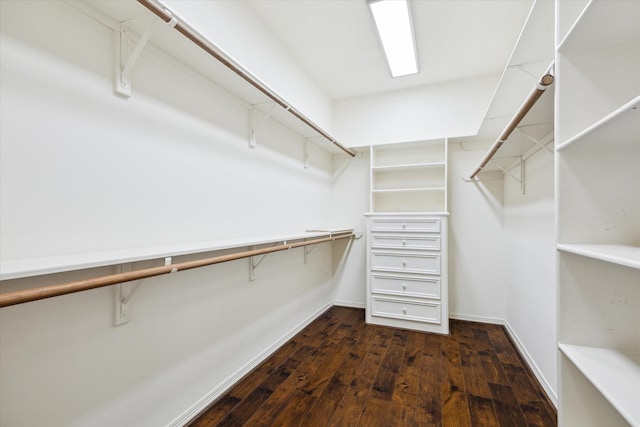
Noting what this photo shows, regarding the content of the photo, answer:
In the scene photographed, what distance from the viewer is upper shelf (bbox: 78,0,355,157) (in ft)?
3.59

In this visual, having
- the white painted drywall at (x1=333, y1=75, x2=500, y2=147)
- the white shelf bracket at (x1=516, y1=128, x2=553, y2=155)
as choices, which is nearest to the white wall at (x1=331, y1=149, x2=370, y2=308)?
the white painted drywall at (x1=333, y1=75, x2=500, y2=147)

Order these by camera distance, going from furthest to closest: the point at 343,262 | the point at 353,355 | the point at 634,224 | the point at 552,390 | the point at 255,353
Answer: the point at 343,262 → the point at 353,355 → the point at 255,353 → the point at 552,390 → the point at 634,224

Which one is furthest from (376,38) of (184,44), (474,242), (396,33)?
(474,242)

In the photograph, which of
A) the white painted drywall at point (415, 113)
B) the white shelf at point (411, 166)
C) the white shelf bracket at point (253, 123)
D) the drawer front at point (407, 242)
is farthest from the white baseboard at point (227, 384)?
the white painted drywall at point (415, 113)

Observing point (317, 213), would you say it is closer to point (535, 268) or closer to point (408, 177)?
point (408, 177)

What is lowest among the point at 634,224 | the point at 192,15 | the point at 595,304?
the point at 595,304

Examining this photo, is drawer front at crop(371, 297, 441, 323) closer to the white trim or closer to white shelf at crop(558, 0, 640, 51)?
the white trim

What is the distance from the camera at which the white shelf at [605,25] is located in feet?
2.49

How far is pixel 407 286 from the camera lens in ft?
9.64

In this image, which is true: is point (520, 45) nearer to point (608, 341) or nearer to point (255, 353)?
point (608, 341)

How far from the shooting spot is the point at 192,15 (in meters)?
1.60

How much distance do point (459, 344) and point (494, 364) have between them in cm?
38

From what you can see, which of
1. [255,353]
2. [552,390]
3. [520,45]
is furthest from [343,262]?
[520,45]

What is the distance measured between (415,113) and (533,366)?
2620 mm
